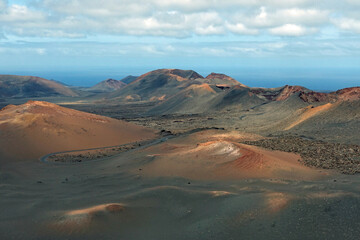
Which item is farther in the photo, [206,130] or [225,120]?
[225,120]

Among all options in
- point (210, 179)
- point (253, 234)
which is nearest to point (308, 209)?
point (253, 234)

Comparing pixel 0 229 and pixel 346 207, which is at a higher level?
pixel 346 207

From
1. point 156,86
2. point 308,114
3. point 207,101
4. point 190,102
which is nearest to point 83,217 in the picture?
point 308,114

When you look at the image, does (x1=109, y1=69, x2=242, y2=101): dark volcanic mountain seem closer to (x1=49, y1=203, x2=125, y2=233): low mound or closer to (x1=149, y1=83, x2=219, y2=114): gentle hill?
(x1=149, y1=83, x2=219, y2=114): gentle hill

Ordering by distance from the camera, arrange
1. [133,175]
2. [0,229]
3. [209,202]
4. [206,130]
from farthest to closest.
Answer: [206,130] < [133,175] < [209,202] < [0,229]

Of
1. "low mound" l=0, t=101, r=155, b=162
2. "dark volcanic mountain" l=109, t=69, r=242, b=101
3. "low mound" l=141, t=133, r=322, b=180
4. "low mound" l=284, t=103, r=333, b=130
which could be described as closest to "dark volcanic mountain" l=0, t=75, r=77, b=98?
"dark volcanic mountain" l=109, t=69, r=242, b=101

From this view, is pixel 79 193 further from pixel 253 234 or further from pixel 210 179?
pixel 253 234

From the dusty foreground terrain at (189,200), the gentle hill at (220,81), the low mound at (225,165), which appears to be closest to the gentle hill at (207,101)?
the gentle hill at (220,81)
